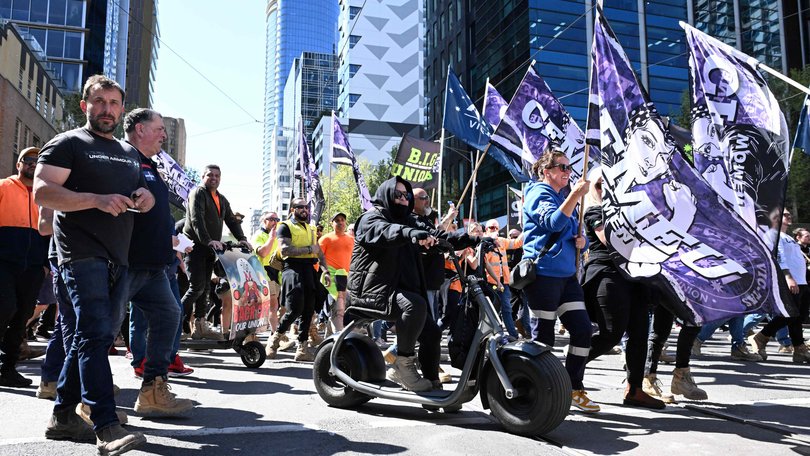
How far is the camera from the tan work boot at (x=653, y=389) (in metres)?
5.38

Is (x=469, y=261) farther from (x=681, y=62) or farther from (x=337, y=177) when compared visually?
(x=337, y=177)

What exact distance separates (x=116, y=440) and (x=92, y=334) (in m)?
0.58

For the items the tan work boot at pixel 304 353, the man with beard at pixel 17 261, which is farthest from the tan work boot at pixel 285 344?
the man with beard at pixel 17 261

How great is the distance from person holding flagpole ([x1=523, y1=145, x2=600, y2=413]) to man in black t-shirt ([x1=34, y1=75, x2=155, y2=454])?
109 inches

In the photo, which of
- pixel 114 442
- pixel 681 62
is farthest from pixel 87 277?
pixel 681 62

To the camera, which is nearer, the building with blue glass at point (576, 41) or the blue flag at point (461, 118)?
the blue flag at point (461, 118)

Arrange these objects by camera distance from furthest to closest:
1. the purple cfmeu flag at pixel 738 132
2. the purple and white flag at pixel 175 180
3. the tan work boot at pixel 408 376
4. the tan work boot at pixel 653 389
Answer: the purple and white flag at pixel 175 180
the tan work boot at pixel 653 389
the purple cfmeu flag at pixel 738 132
the tan work boot at pixel 408 376

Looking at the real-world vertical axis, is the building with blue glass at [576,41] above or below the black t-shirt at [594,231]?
above

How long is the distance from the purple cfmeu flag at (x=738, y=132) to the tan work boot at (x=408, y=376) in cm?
279

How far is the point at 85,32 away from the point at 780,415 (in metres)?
61.2

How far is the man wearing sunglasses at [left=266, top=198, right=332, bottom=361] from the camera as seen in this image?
8.03m

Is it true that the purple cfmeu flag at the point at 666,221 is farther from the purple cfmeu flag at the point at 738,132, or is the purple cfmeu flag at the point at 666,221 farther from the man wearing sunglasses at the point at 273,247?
the man wearing sunglasses at the point at 273,247

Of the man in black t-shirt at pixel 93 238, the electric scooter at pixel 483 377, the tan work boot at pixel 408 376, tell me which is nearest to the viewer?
the man in black t-shirt at pixel 93 238

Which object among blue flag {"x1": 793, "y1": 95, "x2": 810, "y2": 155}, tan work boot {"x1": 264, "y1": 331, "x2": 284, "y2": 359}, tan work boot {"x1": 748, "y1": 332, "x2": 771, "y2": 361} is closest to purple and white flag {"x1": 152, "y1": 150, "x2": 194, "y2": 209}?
tan work boot {"x1": 264, "y1": 331, "x2": 284, "y2": 359}
